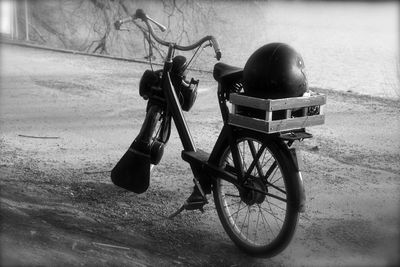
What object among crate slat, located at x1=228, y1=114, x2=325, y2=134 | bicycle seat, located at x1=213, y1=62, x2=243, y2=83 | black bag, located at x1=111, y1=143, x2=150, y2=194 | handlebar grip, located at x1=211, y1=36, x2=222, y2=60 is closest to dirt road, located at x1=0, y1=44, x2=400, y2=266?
black bag, located at x1=111, y1=143, x2=150, y2=194

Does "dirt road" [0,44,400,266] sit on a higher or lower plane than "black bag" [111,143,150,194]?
lower

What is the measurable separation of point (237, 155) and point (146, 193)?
1228mm

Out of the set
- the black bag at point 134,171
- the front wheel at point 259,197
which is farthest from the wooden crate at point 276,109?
the black bag at point 134,171

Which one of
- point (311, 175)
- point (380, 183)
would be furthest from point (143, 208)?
point (380, 183)

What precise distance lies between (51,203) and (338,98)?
4.99m

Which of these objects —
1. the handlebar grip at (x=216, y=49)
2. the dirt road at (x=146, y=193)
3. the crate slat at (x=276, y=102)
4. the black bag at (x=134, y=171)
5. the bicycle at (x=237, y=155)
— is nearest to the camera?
the crate slat at (x=276, y=102)

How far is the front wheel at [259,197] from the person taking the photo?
9.89 feet

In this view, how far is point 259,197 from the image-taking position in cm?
329

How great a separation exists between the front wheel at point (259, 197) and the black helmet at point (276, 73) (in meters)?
0.28

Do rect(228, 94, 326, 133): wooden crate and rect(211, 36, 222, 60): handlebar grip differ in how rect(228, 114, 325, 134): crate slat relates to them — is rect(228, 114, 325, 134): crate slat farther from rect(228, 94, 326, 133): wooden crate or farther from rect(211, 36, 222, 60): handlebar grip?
rect(211, 36, 222, 60): handlebar grip

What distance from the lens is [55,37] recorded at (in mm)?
10695

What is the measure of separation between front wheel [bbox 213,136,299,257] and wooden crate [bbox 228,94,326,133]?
0.49 ft

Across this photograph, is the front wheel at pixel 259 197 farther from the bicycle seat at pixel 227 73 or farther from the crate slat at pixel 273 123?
the bicycle seat at pixel 227 73

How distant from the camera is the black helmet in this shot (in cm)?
296
